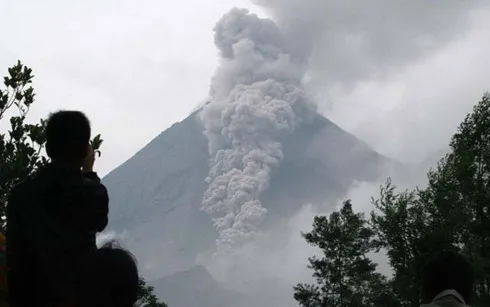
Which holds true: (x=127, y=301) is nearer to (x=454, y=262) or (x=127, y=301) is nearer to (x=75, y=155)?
(x=75, y=155)

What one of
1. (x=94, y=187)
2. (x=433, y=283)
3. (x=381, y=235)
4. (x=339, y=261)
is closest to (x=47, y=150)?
(x=94, y=187)

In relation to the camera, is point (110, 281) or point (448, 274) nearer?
point (110, 281)

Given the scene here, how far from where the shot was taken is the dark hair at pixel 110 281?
7.64 ft

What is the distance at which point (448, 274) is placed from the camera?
3070mm

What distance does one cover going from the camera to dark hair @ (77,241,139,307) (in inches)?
91.7

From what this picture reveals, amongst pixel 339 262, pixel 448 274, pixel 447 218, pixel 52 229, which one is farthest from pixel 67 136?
pixel 339 262

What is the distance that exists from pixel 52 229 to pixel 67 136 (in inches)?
17.7

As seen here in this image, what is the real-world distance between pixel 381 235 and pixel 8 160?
19309 mm

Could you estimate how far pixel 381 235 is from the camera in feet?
81.1

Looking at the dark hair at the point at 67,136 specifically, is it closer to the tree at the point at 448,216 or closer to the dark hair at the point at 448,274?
the dark hair at the point at 448,274

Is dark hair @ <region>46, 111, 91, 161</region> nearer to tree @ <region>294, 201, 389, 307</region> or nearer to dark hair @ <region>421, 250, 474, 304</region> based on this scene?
dark hair @ <region>421, 250, 474, 304</region>

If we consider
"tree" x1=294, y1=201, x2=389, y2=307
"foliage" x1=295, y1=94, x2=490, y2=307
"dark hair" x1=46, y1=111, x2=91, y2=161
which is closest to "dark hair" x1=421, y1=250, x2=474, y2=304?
"dark hair" x1=46, y1=111, x2=91, y2=161

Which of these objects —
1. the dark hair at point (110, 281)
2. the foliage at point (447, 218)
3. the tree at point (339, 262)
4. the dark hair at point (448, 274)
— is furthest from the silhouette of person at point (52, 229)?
the tree at point (339, 262)

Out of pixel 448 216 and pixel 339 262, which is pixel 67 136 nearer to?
pixel 448 216
